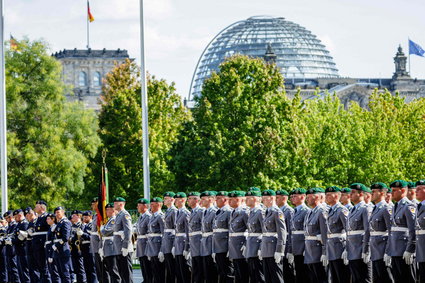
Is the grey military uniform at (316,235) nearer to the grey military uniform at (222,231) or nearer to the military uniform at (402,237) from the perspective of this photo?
the military uniform at (402,237)

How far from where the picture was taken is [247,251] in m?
23.9

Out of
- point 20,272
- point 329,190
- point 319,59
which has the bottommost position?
point 20,272

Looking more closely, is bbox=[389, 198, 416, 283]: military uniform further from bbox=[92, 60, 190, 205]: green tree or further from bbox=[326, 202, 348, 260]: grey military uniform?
bbox=[92, 60, 190, 205]: green tree

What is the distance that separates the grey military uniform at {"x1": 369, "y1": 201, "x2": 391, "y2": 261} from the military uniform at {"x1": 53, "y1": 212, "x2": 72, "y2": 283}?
1111 centimetres

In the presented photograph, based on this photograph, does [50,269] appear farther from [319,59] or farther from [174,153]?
[319,59]

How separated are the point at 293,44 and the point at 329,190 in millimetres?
157132

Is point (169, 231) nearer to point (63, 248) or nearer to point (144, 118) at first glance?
point (63, 248)

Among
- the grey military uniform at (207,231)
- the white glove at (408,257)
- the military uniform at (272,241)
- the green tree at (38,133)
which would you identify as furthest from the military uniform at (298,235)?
the green tree at (38,133)

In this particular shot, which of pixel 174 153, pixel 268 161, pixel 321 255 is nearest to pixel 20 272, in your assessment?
pixel 321 255

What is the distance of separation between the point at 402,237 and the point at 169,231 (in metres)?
7.62

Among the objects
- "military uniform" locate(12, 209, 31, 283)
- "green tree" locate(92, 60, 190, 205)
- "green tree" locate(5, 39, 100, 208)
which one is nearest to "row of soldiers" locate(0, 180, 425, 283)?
"military uniform" locate(12, 209, 31, 283)

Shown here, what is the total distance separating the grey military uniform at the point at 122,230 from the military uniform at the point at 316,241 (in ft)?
17.5

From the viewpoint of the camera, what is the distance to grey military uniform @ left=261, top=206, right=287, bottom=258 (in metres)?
23.2

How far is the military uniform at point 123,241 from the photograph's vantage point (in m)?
26.5
